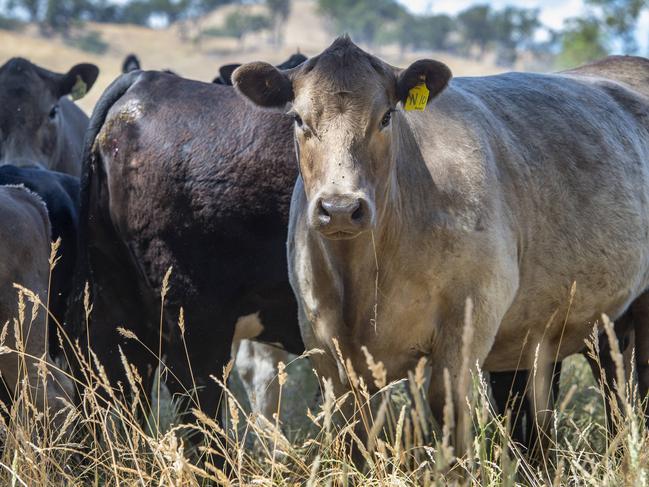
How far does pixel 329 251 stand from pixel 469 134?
0.93 m

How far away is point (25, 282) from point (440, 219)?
2288mm

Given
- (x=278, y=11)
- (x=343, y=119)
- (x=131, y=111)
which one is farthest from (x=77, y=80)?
(x=278, y=11)

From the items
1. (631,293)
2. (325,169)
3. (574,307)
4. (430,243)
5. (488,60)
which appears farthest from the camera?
(488,60)

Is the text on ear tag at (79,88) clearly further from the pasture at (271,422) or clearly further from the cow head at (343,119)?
the cow head at (343,119)

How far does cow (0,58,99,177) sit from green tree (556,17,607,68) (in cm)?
3000

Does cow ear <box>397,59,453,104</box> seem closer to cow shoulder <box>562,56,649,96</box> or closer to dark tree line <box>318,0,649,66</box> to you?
cow shoulder <box>562,56,649,96</box>

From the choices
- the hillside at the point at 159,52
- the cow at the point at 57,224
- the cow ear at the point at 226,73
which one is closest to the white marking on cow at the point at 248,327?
the cow at the point at 57,224

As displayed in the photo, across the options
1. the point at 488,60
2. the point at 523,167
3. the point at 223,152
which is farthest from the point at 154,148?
the point at 488,60

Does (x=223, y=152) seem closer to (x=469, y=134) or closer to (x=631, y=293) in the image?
(x=469, y=134)

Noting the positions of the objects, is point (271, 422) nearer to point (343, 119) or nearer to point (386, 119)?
point (386, 119)

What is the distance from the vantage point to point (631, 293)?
5.72 meters

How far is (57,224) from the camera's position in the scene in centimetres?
659

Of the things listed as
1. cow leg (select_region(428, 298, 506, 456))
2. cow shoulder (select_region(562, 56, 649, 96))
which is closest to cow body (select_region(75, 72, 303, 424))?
cow leg (select_region(428, 298, 506, 456))

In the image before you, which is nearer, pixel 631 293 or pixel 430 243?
pixel 430 243
